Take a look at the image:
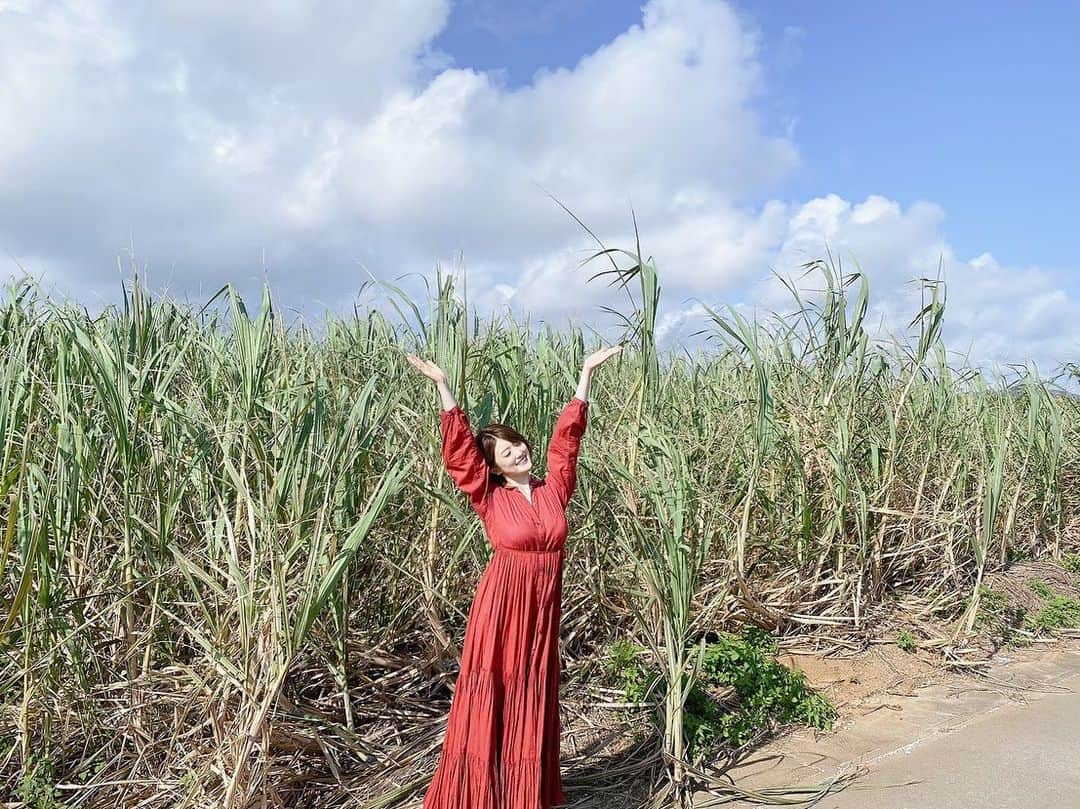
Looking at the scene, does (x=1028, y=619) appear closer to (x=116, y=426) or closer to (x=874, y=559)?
(x=874, y=559)

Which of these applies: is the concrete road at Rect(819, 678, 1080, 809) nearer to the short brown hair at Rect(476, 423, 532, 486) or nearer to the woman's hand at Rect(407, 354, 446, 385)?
the short brown hair at Rect(476, 423, 532, 486)

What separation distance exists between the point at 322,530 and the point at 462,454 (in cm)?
48

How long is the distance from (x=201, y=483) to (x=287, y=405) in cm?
37

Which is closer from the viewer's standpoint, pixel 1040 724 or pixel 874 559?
pixel 1040 724

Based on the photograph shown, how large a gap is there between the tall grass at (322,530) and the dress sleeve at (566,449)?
13.1 inches

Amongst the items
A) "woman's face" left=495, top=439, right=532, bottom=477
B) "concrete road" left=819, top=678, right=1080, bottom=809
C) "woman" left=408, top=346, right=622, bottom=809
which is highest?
"woman's face" left=495, top=439, right=532, bottom=477

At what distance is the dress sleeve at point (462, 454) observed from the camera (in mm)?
2529

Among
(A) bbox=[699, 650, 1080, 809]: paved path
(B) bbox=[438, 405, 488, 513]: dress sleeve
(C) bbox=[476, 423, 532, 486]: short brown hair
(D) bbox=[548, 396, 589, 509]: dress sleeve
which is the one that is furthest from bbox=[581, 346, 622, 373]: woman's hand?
(A) bbox=[699, 650, 1080, 809]: paved path

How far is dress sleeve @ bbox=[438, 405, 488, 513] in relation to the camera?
2529 mm

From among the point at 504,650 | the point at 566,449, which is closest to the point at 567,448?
the point at 566,449

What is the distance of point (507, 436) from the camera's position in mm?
2615

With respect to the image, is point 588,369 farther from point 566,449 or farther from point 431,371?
point 431,371

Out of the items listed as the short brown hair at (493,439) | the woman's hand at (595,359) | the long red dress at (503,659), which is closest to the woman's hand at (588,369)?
the woman's hand at (595,359)

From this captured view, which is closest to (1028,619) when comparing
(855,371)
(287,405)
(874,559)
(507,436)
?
(874,559)
